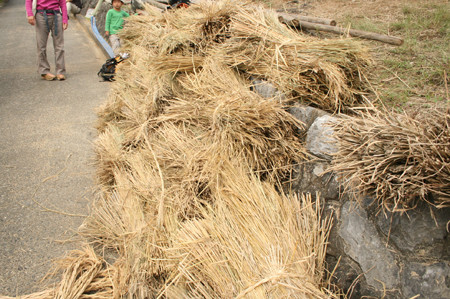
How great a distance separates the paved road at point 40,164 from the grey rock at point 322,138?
65.5 inches

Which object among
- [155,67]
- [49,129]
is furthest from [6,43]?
[155,67]

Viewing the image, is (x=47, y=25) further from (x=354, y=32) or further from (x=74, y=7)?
(x=74, y=7)

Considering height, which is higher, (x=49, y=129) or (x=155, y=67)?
(x=155, y=67)

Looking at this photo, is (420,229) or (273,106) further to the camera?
(273,106)

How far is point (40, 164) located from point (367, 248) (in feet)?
9.59

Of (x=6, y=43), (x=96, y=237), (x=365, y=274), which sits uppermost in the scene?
(x=365, y=274)

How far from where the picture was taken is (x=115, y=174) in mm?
2738

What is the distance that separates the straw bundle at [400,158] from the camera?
1.38m

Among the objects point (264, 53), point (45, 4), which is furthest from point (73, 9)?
point (264, 53)

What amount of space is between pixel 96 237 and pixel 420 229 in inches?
75.2

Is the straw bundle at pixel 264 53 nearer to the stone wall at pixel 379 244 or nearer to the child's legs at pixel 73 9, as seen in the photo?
the stone wall at pixel 379 244

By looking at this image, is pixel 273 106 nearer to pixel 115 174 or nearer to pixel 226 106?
pixel 226 106

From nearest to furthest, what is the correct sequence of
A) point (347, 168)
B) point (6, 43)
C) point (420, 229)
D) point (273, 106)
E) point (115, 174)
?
point (420, 229)
point (347, 168)
point (273, 106)
point (115, 174)
point (6, 43)

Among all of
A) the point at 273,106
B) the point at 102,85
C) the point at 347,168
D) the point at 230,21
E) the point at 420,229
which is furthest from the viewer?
the point at 102,85
